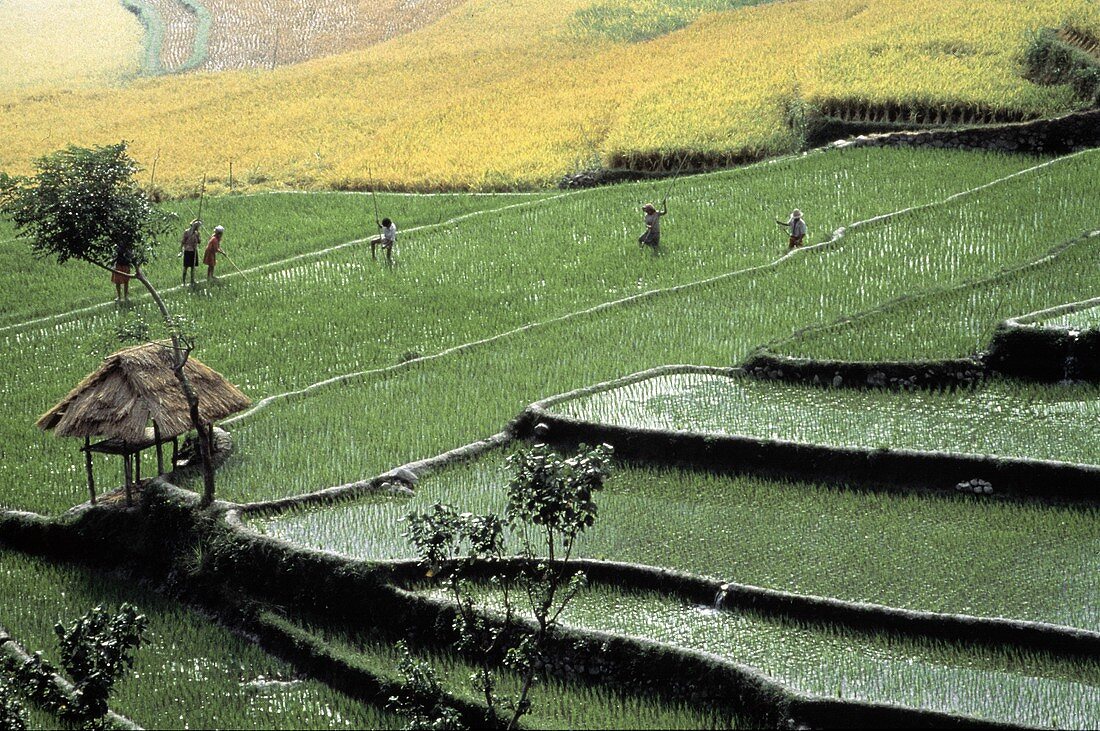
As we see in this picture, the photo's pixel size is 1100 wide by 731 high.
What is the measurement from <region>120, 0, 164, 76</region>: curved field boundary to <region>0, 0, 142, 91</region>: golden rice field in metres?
0.25

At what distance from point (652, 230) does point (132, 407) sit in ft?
32.4

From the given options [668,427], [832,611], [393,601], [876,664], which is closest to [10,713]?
[393,601]

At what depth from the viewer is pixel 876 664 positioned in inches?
424

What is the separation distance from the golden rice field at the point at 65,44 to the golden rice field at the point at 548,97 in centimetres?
237

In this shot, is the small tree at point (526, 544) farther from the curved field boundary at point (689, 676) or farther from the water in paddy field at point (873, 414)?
the water in paddy field at point (873, 414)

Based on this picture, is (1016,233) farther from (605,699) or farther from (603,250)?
(605,699)

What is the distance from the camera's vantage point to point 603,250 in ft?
74.5

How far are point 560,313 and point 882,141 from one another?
9356 mm

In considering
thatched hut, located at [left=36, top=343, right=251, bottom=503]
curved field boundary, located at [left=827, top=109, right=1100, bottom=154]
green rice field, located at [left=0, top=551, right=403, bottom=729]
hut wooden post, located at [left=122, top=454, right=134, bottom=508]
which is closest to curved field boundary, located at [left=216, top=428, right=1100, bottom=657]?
green rice field, located at [left=0, top=551, right=403, bottom=729]

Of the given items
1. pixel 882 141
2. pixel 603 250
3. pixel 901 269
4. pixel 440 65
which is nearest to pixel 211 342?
pixel 603 250

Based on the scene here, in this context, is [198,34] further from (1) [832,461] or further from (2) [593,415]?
(1) [832,461]

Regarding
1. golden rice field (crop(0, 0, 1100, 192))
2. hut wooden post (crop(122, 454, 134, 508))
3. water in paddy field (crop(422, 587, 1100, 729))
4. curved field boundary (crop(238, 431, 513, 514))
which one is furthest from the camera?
golden rice field (crop(0, 0, 1100, 192))

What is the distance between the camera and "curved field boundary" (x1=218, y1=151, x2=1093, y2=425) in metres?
17.8

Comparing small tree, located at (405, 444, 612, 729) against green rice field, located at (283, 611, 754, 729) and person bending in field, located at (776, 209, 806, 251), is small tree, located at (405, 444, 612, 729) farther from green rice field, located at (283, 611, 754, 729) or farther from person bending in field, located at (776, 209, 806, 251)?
person bending in field, located at (776, 209, 806, 251)
